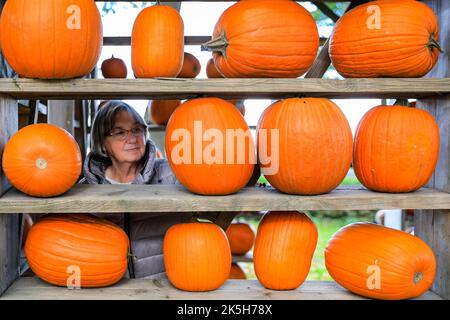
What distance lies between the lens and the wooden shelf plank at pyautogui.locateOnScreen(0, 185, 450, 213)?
5.07ft

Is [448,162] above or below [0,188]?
above

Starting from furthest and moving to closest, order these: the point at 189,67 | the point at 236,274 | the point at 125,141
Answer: the point at 236,274 < the point at 189,67 < the point at 125,141

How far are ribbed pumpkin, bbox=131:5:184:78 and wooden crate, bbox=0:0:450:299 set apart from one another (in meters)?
0.09

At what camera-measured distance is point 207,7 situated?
409cm

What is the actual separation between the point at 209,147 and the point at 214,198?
182 mm

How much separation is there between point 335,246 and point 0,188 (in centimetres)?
126

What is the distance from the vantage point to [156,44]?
160 centimetres

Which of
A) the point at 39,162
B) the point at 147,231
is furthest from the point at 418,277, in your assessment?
the point at 39,162

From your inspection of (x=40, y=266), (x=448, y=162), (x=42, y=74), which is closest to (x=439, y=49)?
(x=448, y=162)

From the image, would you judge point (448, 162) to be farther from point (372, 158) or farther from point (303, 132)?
point (303, 132)

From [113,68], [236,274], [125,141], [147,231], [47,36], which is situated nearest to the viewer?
[47,36]

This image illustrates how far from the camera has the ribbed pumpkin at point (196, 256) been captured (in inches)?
63.0

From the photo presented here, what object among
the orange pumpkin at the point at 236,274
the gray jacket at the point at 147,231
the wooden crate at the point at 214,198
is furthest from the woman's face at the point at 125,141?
the orange pumpkin at the point at 236,274

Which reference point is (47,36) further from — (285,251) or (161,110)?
(161,110)
